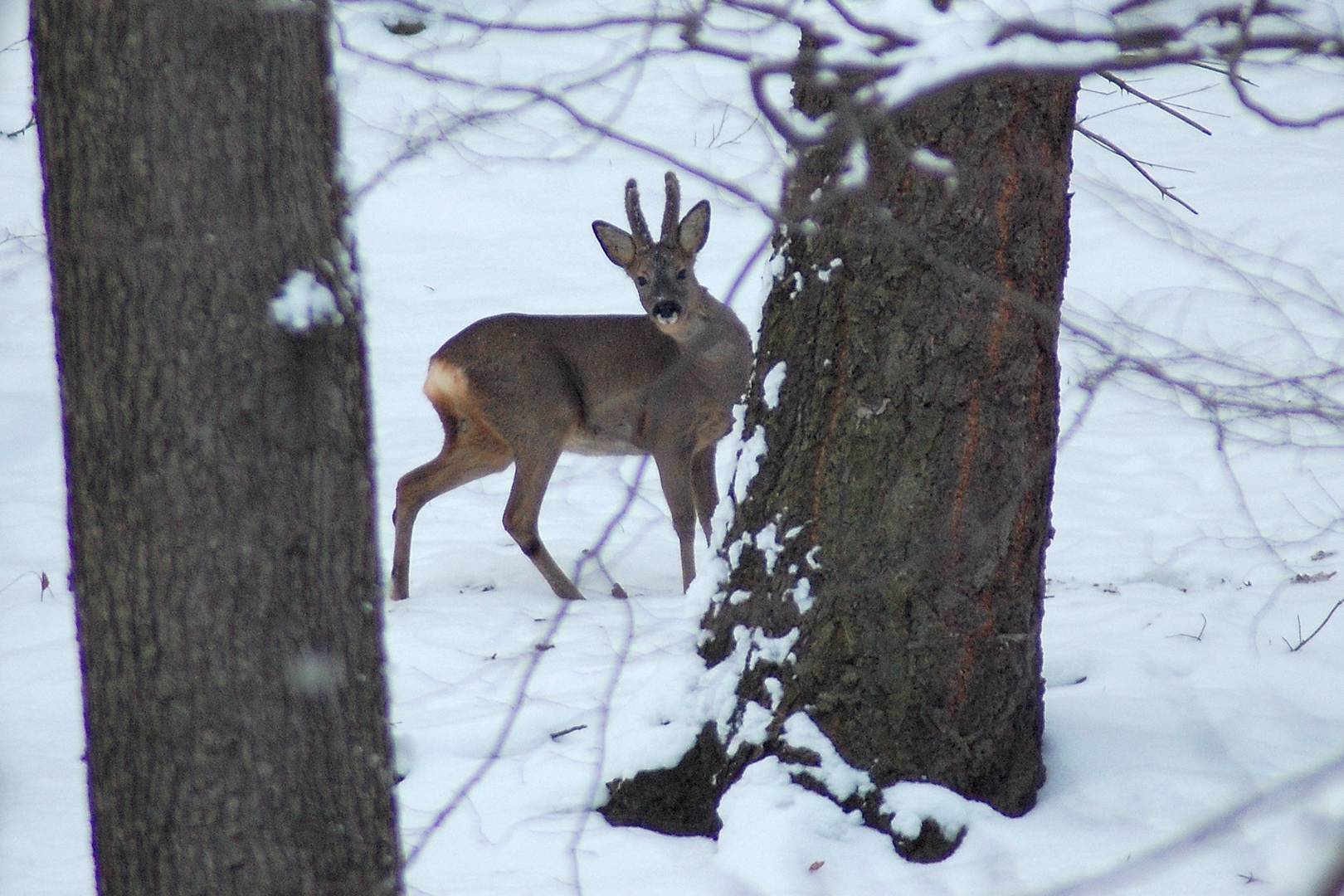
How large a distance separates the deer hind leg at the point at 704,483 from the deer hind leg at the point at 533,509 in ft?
2.70

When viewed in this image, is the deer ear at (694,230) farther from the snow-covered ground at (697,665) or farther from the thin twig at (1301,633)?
the thin twig at (1301,633)

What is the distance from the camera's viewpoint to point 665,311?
7434mm

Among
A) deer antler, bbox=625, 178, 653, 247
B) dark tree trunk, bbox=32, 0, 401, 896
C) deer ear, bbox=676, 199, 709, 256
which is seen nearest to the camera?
dark tree trunk, bbox=32, 0, 401, 896

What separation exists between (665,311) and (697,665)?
11.8ft

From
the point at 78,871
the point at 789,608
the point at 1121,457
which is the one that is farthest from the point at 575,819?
the point at 1121,457

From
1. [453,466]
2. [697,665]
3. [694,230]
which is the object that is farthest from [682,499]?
[697,665]

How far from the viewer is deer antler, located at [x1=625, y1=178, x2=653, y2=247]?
7.33m

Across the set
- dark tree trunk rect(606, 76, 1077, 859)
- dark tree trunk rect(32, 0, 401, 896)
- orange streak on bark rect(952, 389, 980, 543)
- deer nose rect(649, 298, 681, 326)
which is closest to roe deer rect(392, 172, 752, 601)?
deer nose rect(649, 298, 681, 326)

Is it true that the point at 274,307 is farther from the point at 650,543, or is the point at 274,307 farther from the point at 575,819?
the point at 650,543

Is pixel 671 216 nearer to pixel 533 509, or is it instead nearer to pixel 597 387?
pixel 597 387

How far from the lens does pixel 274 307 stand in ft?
6.78

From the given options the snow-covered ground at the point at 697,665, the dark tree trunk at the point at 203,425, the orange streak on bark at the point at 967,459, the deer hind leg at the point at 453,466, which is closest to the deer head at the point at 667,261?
the snow-covered ground at the point at 697,665

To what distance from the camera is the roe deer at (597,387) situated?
24.4ft

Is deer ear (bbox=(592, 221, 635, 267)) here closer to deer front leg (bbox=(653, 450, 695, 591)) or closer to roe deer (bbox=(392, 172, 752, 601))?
roe deer (bbox=(392, 172, 752, 601))
